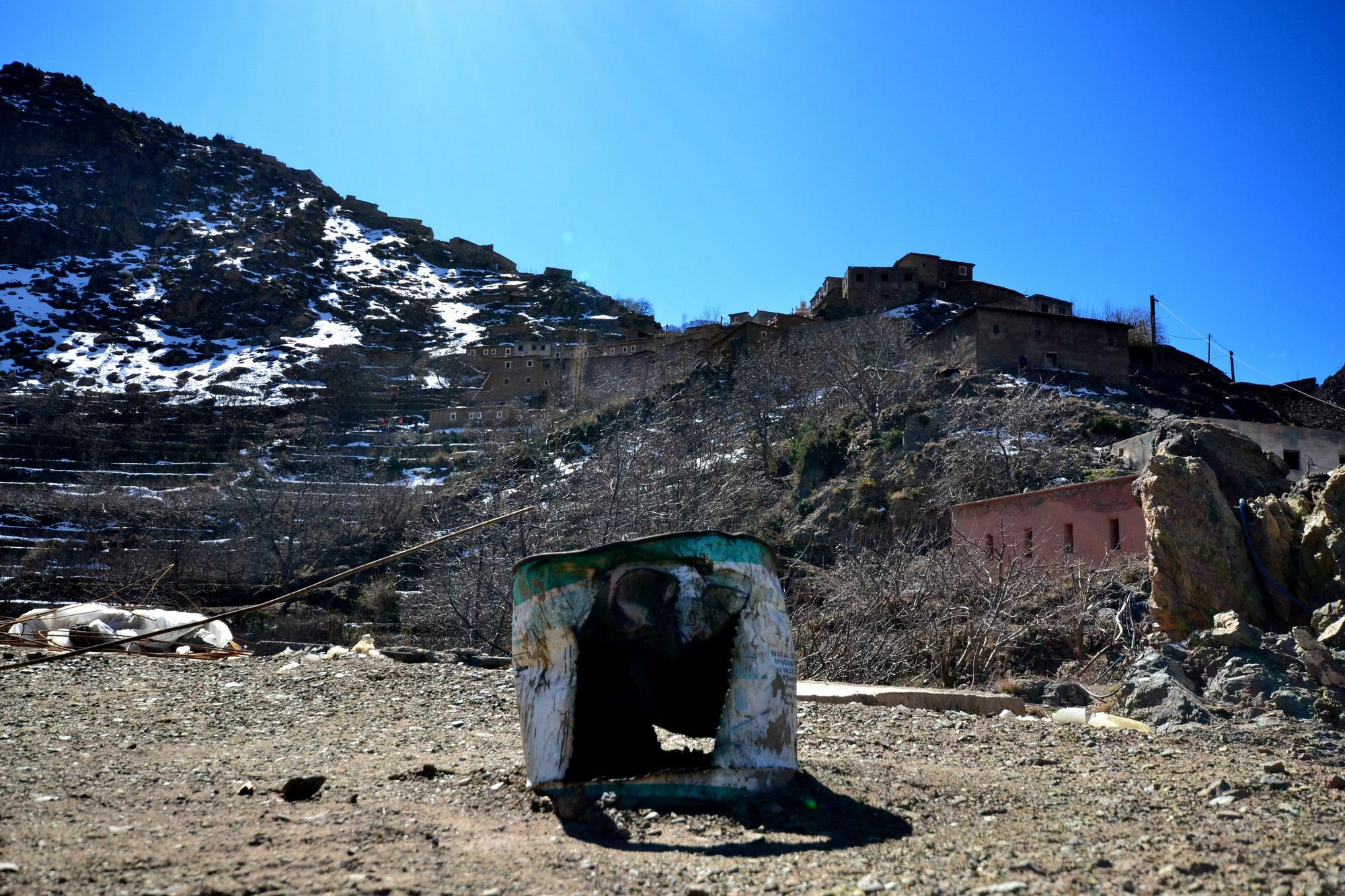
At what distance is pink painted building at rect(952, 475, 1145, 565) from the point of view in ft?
44.7

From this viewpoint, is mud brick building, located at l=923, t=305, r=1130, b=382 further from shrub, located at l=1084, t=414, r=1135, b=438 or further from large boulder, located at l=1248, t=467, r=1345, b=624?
large boulder, located at l=1248, t=467, r=1345, b=624

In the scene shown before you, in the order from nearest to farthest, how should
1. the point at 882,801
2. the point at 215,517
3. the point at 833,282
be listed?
the point at 882,801 < the point at 215,517 < the point at 833,282

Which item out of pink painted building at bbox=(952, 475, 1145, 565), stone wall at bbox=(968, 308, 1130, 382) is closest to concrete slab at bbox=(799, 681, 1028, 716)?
pink painted building at bbox=(952, 475, 1145, 565)

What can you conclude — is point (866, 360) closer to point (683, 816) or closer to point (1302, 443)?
point (1302, 443)

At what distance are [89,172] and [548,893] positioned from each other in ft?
516

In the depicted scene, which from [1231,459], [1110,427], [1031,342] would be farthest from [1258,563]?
[1031,342]

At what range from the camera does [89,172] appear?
437ft

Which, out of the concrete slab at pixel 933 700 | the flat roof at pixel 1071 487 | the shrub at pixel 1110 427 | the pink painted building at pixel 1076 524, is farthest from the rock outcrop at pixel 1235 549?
the shrub at pixel 1110 427

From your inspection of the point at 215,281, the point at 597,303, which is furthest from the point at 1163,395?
the point at 215,281

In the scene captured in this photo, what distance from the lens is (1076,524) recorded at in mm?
Result: 14672

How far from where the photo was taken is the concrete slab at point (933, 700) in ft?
23.5

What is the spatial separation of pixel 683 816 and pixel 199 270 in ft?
400

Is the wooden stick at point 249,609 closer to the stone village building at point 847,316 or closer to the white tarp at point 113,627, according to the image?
the white tarp at point 113,627

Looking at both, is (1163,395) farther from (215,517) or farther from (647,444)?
(215,517)
